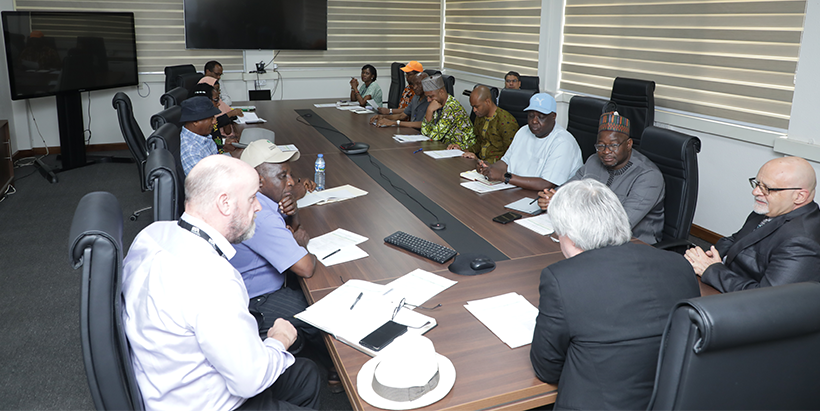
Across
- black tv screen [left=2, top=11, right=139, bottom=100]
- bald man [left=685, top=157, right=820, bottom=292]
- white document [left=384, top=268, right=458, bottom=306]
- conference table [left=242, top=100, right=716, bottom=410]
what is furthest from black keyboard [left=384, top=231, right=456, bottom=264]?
black tv screen [left=2, top=11, right=139, bottom=100]

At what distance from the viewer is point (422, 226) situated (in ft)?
9.09

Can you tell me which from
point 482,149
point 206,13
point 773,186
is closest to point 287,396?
point 773,186

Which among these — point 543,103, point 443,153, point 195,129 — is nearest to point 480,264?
point 543,103

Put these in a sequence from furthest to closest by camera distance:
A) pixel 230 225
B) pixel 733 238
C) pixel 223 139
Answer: pixel 223 139, pixel 733 238, pixel 230 225

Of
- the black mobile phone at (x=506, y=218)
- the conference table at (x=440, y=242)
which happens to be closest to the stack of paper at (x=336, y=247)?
the conference table at (x=440, y=242)

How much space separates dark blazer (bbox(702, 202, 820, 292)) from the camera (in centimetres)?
193

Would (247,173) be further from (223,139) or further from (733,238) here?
(223,139)

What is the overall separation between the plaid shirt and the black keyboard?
181cm

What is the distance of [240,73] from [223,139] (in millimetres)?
3299

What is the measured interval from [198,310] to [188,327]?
6 cm

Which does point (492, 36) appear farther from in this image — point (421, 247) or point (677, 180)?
point (421, 247)

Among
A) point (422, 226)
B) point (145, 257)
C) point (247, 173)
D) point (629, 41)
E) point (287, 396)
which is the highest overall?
point (629, 41)

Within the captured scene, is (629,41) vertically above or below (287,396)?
above

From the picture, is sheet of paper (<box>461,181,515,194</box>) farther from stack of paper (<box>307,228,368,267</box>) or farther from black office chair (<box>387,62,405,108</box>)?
black office chair (<box>387,62,405,108</box>)
